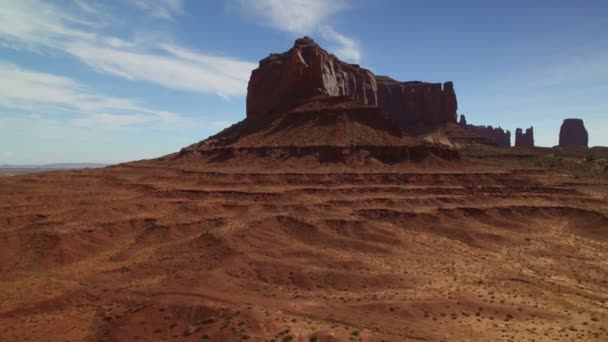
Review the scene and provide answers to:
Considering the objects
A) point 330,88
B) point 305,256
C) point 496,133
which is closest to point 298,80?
point 330,88

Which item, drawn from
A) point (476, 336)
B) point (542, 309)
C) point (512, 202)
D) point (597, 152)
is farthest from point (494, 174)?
point (597, 152)

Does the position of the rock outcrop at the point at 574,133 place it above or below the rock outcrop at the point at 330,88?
below

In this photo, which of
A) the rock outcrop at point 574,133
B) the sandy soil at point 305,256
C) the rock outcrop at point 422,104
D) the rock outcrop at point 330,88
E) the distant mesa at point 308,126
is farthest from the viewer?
the rock outcrop at point 574,133

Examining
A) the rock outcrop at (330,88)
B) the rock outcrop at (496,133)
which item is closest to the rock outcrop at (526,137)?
the rock outcrop at (496,133)

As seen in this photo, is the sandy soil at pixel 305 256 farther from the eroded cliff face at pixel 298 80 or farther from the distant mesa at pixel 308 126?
the eroded cliff face at pixel 298 80

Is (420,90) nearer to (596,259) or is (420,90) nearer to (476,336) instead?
(596,259)

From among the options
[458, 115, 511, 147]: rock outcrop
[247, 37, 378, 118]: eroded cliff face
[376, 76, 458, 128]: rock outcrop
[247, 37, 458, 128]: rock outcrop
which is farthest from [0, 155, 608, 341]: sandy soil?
[458, 115, 511, 147]: rock outcrop

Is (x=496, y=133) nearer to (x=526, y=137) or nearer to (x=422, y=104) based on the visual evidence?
(x=526, y=137)
